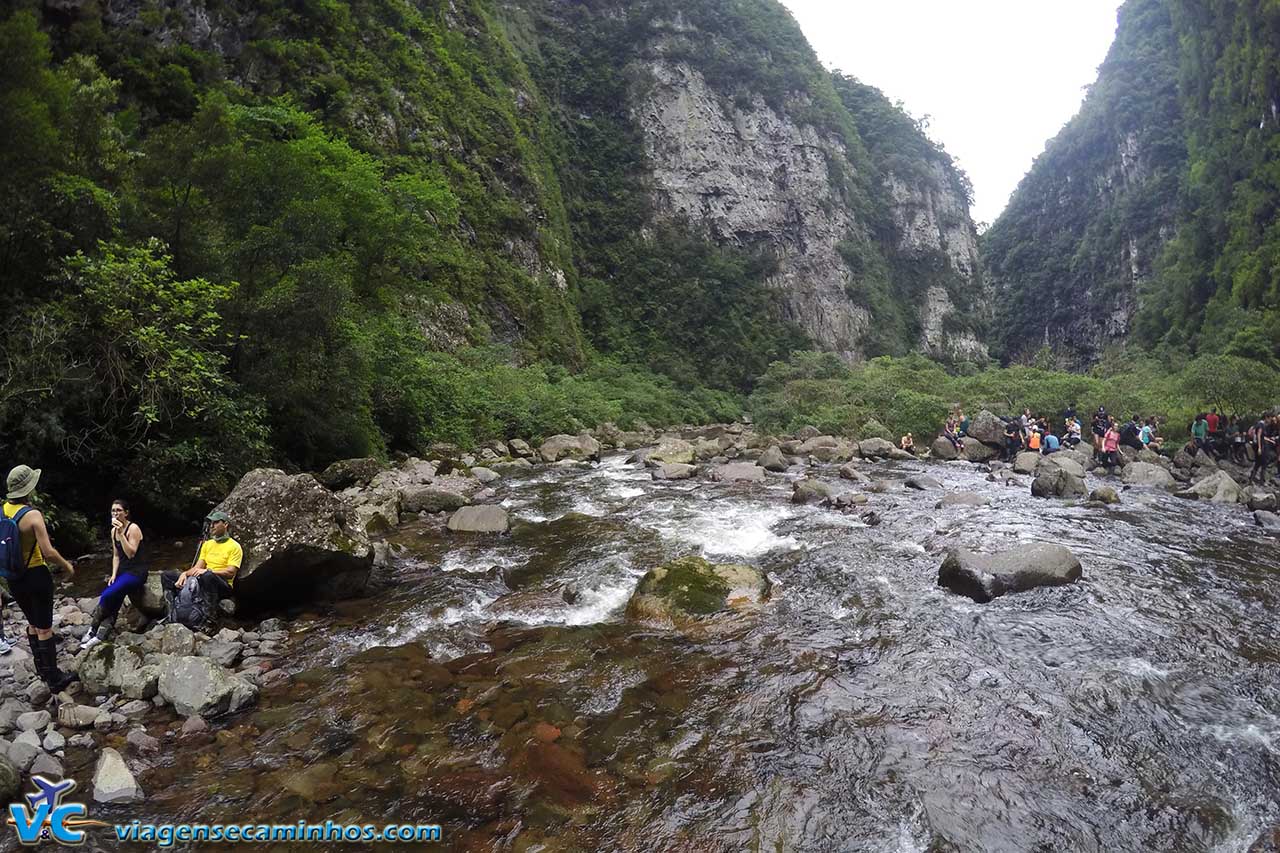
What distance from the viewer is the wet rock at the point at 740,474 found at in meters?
18.4

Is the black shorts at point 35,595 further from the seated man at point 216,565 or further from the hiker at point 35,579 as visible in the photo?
the seated man at point 216,565

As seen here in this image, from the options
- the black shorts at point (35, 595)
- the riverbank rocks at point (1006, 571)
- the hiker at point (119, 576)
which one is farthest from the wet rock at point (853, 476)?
the black shorts at point (35, 595)

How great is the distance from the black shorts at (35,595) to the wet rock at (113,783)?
5.86ft

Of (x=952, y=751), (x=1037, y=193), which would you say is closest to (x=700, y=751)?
(x=952, y=751)

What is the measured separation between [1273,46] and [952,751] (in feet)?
229

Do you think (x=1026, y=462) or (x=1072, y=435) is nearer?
(x=1026, y=462)

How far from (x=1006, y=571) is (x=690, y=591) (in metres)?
4.32

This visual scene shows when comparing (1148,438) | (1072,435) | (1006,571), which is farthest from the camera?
(1072,435)

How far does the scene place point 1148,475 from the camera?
17.0 metres

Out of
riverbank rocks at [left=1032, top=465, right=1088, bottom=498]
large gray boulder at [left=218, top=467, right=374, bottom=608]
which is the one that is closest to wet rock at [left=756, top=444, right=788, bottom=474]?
riverbank rocks at [left=1032, top=465, right=1088, bottom=498]

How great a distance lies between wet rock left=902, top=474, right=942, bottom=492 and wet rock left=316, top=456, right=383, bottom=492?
1432 centimetres

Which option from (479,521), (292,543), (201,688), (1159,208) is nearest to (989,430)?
(479,521)

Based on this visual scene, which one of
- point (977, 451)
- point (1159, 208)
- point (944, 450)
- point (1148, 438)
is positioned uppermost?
point (1159, 208)

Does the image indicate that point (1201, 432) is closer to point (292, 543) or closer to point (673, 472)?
point (673, 472)
